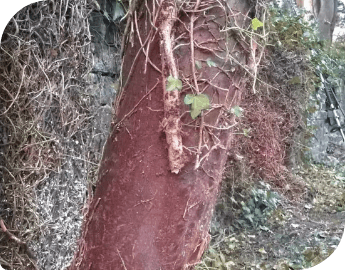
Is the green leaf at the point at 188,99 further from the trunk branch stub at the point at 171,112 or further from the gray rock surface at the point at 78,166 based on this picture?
the gray rock surface at the point at 78,166

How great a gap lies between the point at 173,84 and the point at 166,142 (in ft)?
0.29

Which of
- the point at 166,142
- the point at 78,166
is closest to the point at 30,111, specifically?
the point at 78,166

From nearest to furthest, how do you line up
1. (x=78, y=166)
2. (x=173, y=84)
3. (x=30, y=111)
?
(x=173, y=84)
(x=30, y=111)
(x=78, y=166)

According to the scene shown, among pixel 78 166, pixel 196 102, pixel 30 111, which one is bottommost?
pixel 78 166

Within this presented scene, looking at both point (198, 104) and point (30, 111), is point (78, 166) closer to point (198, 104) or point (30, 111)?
point (30, 111)

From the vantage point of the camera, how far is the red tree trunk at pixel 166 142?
0.55 meters

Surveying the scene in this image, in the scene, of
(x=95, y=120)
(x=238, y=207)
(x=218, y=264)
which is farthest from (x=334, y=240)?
(x=95, y=120)

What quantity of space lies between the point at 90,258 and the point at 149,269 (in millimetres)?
115

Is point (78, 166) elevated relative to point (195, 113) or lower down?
lower down

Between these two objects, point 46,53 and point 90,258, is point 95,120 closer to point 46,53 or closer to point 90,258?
point 46,53

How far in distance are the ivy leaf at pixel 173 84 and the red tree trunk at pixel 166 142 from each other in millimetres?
12

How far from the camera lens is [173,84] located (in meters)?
0.53

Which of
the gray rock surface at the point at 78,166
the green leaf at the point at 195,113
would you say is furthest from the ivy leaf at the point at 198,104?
the gray rock surface at the point at 78,166

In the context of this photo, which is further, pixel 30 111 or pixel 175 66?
pixel 30 111
